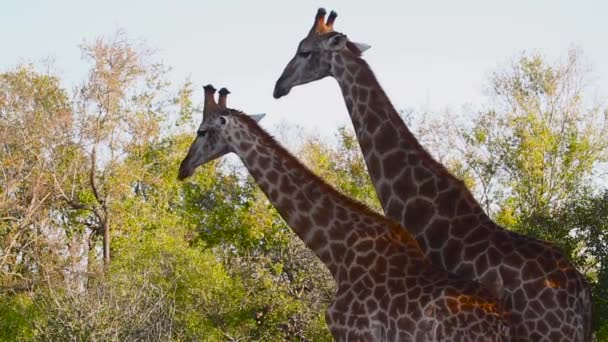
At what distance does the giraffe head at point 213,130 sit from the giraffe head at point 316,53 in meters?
0.78

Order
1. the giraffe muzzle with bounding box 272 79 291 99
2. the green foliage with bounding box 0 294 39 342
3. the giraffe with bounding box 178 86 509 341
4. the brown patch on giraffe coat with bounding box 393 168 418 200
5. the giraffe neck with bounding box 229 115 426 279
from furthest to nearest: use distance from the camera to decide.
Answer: the green foliage with bounding box 0 294 39 342
the giraffe muzzle with bounding box 272 79 291 99
the brown patch on giraffe coat with bounding box 393 168 418 200
the giraffe neck with bounding box 229 115 426 279
the giraffe with bounding box 178 86 509 341

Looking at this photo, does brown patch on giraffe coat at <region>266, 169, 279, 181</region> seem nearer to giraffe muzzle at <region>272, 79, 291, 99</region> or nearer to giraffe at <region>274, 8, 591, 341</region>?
giraffe at <region>274, 8, 591, 341</region>

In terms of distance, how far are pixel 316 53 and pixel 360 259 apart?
7.28 feet

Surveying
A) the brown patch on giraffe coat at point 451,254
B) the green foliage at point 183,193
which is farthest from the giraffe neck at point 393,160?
the green foliage at point 183,193

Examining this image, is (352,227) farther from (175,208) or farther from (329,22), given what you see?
(175,208)

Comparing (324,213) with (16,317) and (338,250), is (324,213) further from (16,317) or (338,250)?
(16,317)

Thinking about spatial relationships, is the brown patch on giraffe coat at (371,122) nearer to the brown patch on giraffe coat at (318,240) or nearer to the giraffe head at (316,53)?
the giraffe head at (316,53)

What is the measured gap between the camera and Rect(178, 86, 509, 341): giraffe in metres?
8.68

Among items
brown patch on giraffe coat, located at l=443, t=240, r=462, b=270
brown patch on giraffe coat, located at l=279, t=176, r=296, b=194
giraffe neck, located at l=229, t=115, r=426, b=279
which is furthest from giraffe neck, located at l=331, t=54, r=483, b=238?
brown patch on giraffe coat, located at l=279, t=176, r=296, b=194

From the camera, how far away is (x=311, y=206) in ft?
32.6

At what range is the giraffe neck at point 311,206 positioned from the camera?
9.66 metres

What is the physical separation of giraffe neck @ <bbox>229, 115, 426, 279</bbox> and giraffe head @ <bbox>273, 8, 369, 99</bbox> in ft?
2.94

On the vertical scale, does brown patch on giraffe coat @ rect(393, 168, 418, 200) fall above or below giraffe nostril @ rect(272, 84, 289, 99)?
below

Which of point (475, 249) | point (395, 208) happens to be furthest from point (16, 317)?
point (475, 249)
